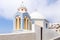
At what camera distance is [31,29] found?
33.4 feet

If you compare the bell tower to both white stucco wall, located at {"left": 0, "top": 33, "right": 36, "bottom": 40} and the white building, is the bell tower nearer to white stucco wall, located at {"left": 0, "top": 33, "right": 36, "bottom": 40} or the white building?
the white building

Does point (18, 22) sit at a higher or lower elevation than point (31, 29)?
higher

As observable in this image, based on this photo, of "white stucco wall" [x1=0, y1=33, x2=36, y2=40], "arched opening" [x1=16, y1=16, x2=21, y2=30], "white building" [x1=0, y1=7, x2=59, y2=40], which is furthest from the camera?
"arched opening" [x1=16, y1=16, x2=21, y2=30]

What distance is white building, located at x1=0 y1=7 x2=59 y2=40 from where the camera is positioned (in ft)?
21.2

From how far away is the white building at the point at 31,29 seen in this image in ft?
21.2

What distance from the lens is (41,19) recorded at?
360 inches

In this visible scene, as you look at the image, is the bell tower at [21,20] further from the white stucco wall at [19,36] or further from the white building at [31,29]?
the white stucco wall at [19,36]

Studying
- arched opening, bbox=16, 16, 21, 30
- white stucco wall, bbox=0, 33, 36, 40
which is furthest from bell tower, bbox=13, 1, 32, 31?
white stucco wall, bbox=0, 33, 36, 40

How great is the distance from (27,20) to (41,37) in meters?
4.31

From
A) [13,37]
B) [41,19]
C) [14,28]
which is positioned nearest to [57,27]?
[14,28]

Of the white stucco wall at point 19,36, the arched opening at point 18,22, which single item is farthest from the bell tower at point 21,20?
the white stucco wall at point 19,36

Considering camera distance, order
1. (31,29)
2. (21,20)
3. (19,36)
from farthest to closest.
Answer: (21,20), (31,29), (19,36)

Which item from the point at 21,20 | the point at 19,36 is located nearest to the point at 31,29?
the point at 21,20

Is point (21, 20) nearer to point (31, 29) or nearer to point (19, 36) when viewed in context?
point (31, 29)
